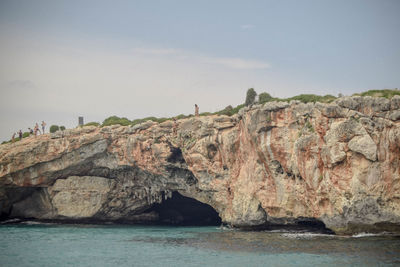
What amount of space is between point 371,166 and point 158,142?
23652 mm

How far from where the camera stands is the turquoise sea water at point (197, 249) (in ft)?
99.8

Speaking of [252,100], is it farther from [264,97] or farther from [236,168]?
[236,168]

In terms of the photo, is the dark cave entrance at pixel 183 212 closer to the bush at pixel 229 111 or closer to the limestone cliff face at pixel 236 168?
the limestone cliff face at pixel 236 168

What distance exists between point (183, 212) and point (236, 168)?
59.8ft

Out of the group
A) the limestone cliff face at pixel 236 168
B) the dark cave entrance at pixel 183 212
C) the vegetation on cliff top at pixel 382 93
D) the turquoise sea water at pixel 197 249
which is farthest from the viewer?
the dark cave entrance at pixel 183 212

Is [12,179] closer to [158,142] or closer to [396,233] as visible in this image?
[158,142]

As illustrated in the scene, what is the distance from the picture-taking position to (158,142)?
52.0m

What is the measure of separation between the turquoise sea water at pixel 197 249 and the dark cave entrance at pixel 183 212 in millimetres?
14844

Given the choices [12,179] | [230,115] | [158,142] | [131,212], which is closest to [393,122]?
[230,115]

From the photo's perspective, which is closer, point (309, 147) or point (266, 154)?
point (309, 147)

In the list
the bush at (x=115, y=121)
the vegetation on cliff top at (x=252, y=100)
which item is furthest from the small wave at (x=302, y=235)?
the bush at (x=115, y=121)

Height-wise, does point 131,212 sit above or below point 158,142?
below

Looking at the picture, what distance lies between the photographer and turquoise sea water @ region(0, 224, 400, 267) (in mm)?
30422

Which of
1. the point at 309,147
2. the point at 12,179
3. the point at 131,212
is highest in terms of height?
the point at 309,147
